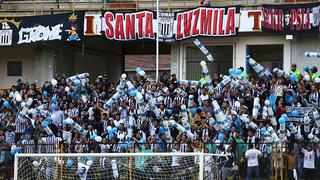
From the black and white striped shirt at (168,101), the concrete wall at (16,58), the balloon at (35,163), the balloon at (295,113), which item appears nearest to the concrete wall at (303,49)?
the black and white striped shirt at (168,101)

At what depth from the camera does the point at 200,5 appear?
30.5 meters

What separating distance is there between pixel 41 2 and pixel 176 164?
580 inches

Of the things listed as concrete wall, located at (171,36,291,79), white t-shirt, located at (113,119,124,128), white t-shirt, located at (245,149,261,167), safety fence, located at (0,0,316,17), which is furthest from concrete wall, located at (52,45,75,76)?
white t-shirt, located at (245,149,261,167)

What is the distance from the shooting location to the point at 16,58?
33312mm

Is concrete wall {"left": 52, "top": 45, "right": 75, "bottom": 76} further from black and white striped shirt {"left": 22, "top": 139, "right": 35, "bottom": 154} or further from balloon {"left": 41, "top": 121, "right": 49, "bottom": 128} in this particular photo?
black and white striped shirt {"left": 22, "top": 139, "right": 35, "bottom": 154}

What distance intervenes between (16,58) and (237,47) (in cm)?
953

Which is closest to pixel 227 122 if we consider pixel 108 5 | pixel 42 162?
pixel 42 162

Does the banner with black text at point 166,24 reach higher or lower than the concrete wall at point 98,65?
higher

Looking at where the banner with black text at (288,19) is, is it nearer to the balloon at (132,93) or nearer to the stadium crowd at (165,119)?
the stadium crowd at (165,119)

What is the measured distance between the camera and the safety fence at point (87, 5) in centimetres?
3108

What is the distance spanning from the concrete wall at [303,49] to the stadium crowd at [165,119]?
14.1 ft

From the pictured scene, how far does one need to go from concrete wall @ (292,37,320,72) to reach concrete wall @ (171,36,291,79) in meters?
0.23

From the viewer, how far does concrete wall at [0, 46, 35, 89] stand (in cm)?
3316

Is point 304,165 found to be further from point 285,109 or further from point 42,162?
point 42,162
